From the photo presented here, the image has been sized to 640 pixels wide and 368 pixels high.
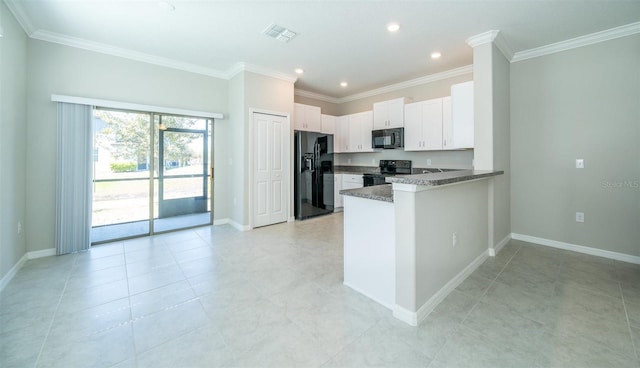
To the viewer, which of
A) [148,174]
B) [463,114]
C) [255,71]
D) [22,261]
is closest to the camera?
[22,261]

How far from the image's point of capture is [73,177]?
333 cm

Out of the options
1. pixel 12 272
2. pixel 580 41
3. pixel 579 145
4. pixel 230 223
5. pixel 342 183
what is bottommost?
pixel 12 272

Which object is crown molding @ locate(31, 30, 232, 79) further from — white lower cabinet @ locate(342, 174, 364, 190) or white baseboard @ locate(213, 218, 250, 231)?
white lower cabinet @ locate(342, 174, 364, 190)

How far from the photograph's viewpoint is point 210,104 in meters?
4.55

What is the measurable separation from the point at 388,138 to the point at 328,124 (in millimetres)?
1581

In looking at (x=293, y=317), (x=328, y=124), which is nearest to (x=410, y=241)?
(x=293, y=317)

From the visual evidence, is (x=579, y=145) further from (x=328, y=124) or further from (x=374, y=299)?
(x=328, y=124)

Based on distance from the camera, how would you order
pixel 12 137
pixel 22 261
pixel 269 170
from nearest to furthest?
pixel 12 137, pixel 22 261, pixel 269 170

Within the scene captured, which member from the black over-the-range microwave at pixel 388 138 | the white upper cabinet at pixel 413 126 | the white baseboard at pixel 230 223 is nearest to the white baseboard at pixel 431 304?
the white upper cabinet at pixel 413 126

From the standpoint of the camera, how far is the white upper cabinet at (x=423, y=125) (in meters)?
4.52

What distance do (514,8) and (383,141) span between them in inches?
111

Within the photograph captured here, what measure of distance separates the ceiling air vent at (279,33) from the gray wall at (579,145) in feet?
10.6

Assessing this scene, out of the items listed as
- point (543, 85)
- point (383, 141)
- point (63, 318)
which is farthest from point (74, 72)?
point (543, 85)

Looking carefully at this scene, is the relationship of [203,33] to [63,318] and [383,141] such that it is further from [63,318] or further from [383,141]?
[383,141]
